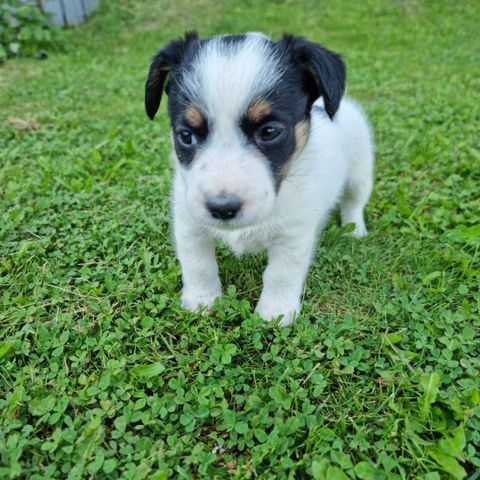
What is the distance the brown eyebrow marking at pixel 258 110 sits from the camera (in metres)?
2.33

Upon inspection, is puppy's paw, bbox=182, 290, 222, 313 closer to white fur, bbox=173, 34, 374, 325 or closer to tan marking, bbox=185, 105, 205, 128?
white fur, bbox=173, 34, 374, 325

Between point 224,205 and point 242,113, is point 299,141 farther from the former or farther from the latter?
point 224,205

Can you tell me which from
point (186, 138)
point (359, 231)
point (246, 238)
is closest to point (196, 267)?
point (246, 238)

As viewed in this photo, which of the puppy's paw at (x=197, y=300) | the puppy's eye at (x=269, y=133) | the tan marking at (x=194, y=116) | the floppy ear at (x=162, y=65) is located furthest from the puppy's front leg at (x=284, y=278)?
the floppy ear at (x=162, y=65)

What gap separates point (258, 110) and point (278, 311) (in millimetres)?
1115

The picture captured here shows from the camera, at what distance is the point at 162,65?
282 cm

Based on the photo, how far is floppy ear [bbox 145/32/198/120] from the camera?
2.78 m

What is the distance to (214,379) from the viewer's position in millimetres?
2537

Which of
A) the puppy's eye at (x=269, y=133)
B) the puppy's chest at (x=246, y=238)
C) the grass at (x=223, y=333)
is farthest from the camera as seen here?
the puppy's chest at (x=246, y=238)

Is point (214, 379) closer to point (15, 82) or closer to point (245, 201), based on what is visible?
point (245, 201)

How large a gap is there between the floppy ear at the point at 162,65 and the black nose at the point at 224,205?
91 cm

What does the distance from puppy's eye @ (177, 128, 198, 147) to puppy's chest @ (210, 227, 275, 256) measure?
51 cm

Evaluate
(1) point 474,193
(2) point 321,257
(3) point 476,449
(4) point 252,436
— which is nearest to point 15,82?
(2) point 321,257

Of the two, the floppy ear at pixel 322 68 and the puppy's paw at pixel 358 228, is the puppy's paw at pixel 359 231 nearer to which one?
the puppy's paw at pixel 358 228
